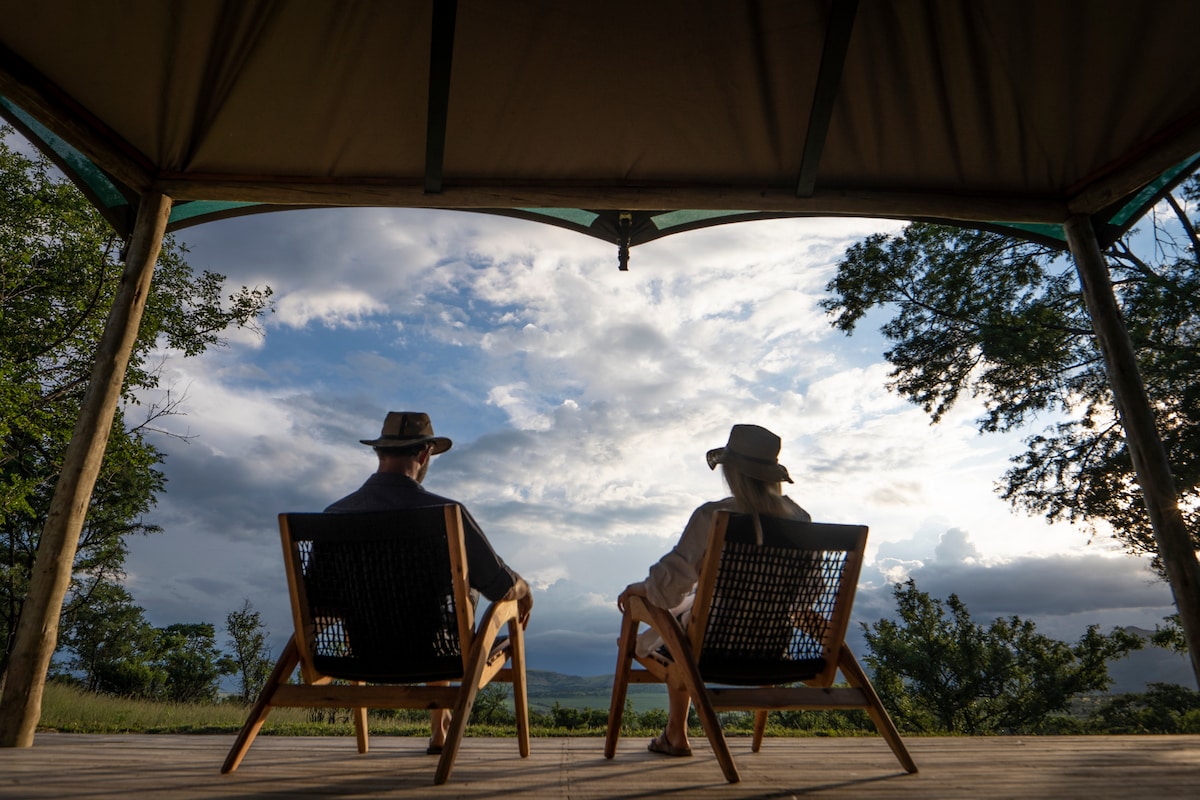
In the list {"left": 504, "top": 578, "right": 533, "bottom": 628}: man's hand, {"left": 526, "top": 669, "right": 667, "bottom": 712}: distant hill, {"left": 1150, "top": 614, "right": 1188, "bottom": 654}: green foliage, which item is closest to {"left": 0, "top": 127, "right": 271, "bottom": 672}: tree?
{"left": 526, "top": 669, "right": 667, "bottom": 712}: distant hill

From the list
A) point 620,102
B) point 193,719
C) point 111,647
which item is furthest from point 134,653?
point 620,102

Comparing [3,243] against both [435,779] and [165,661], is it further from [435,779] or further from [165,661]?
[435,779]

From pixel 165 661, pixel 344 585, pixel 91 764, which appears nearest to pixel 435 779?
pixel 344 585

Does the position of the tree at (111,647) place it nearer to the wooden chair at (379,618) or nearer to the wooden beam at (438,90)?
the wooden beam at (438,90)

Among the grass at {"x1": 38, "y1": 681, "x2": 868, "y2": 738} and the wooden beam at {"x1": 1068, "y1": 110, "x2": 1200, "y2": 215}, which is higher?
the wooden beam at {"x1": 1068, "y1": 110, "x2": 1200, "y2": 215}

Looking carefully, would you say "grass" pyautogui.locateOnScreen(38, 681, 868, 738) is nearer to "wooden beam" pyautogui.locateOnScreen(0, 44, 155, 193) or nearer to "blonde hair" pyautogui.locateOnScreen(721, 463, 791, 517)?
"blonde hair" pyautogui.locateOnScreen(721, 463, 791, 517)

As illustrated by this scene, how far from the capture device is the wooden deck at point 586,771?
6.07ft

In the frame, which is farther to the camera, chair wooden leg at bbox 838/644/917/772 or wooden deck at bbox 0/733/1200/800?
chair wooden leg at bbox 838/644/917/772

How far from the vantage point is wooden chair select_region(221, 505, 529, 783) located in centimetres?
204

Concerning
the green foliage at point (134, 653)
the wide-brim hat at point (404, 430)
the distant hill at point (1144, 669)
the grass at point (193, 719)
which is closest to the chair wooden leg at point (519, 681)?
the wide-brim hat at point (404, 430)

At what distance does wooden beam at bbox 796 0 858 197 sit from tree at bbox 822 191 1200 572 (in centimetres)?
845

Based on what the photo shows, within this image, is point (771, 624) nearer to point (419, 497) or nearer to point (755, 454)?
point (755, 454)

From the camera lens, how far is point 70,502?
288 cm

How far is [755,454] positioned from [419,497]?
3.81ft
